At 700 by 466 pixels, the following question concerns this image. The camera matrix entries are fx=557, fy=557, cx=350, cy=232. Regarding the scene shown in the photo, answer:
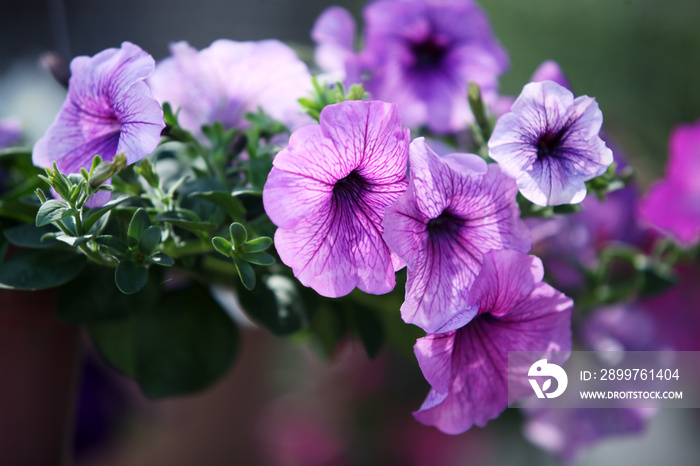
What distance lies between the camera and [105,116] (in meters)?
0.26

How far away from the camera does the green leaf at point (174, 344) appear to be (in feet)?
1.08

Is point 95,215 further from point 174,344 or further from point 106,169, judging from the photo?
point 174,344

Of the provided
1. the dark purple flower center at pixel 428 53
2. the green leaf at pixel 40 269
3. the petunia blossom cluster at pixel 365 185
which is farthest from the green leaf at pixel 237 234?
the dark purple flower center at pixel 428 53

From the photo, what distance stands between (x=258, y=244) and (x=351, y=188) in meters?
0.05

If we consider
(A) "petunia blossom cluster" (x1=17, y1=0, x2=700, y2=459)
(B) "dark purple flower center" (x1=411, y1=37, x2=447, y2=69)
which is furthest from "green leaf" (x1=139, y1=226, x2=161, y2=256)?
(B) "dark purple flower center" (x1=411, y1=37, x2=447, y2=69)

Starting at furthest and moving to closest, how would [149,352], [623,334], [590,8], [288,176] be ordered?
[590,8]
[623,334]
[149,352]
[288,176]

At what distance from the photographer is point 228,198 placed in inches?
10.3

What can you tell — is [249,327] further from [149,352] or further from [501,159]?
[501,159]

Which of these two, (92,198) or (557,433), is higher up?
(92,198)

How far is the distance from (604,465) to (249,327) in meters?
0.71

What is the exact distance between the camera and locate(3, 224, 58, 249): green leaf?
0.27m

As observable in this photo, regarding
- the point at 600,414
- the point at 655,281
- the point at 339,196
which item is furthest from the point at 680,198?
the point at 339,196

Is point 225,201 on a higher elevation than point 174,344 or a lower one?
higher

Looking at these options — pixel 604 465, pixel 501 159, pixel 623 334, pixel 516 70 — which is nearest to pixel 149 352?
pixel 501 159
